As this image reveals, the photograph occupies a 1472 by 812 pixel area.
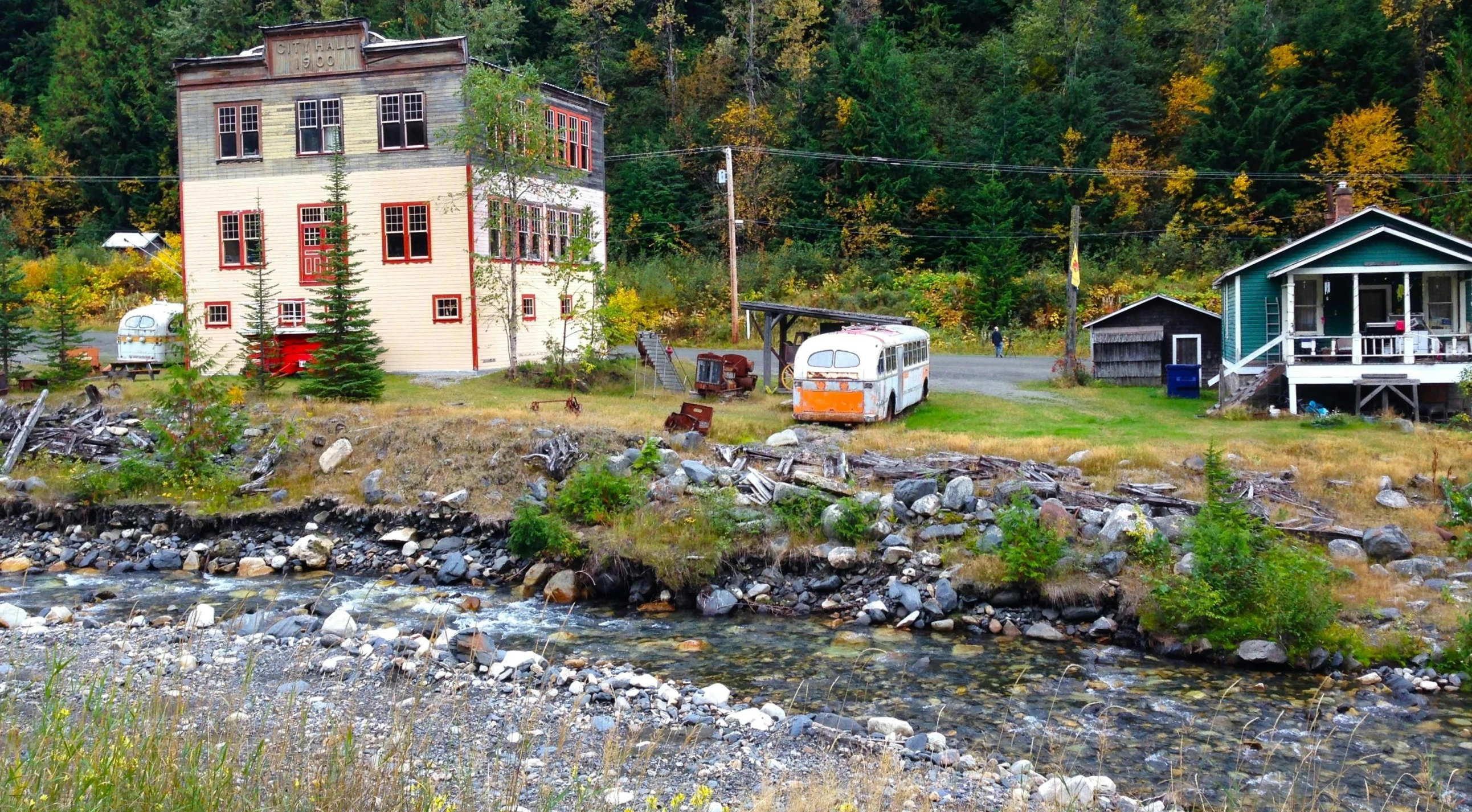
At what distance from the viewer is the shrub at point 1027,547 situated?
18.4 m

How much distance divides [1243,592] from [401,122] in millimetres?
27131

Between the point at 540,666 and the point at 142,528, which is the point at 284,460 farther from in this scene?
the point at 540,666

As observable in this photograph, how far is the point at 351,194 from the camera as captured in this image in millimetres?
35312

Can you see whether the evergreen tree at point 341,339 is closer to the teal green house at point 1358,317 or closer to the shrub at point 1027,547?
the shrub at point 1027,547

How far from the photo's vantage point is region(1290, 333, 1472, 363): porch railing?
1155 inches

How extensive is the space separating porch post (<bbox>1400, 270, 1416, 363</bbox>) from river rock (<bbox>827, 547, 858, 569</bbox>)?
1772 centimetres

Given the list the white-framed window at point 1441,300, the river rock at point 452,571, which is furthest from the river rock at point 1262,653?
the white-framed window at point 1441,300

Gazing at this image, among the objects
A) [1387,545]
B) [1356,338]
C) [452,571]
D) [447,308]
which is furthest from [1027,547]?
[447,308]

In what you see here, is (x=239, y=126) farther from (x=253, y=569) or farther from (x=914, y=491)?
(x=914, y=491)

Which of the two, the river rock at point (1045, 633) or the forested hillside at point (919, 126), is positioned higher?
the forested hillside at point (919, 126)

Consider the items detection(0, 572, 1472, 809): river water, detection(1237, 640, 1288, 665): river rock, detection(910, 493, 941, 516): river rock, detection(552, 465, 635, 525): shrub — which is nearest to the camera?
detection(0, 572, 1472, 809): river water

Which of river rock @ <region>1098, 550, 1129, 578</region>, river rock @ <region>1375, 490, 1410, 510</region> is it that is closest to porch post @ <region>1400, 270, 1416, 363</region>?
river rock @ <region>1375, 490, 1410, 510</region>

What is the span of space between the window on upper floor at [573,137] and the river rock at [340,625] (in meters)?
22.5

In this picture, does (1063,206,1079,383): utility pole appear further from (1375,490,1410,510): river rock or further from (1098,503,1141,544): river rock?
(1098,503,1141,544): river rock
